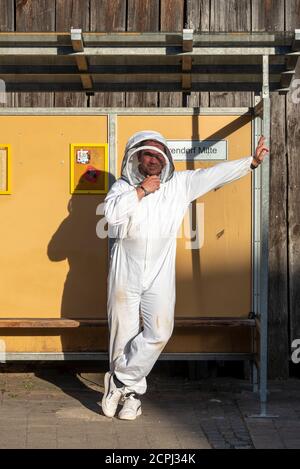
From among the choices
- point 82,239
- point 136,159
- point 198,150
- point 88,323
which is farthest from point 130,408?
point 198,150

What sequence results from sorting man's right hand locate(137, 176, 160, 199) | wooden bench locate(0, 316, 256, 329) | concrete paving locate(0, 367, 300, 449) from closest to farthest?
1. concrete paving locate(0, 367, 300, 449)
2. man's right hand locate(137, 176, 160, 199)
3. wooden bench locate(0, 316, 256, 329)

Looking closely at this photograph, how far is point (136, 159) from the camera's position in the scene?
22.6 ft

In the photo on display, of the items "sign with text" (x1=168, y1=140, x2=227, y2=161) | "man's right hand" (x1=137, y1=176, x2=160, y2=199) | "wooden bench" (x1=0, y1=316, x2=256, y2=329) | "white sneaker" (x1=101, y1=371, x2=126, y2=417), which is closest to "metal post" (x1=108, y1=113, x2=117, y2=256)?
"sign with text" (x1=168, y1=140, x2=227, y2=161)

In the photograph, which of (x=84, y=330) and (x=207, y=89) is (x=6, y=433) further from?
(x=207, y=89)

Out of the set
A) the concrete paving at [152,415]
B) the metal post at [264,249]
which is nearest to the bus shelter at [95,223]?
the concrete paving at [152,415]

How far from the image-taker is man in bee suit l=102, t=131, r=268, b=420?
268 inches

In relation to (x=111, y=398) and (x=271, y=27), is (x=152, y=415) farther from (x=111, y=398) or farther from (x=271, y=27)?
(x=271, y=27)

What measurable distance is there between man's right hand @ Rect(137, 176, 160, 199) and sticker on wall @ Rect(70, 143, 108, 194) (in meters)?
0.94

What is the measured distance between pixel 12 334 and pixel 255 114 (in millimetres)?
2483

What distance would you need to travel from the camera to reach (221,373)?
27.3 feet

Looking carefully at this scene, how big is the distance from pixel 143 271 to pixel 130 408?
94 centimetres

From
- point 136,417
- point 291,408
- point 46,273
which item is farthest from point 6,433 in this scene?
point 291,408

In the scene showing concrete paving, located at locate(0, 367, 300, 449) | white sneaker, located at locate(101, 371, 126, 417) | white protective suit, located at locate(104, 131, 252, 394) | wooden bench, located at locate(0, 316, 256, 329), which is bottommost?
concrete paving, located at locate(0, 367, 300, 449)

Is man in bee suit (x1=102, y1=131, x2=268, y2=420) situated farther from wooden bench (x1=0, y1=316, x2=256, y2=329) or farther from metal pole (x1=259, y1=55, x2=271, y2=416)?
wooden bench (x1=0, y1=316, x2=256, y2=329)
